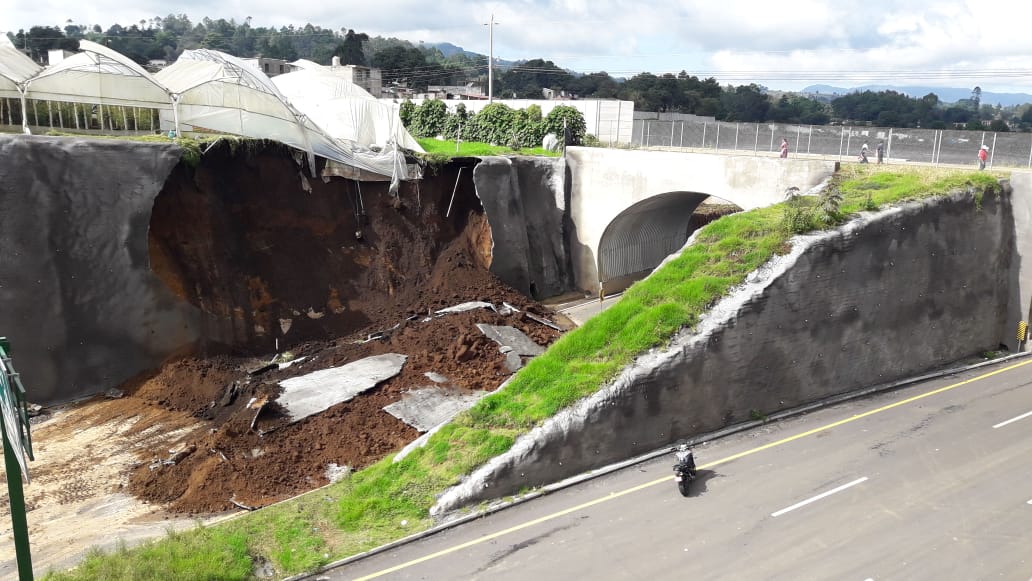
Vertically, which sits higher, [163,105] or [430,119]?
[163,105]

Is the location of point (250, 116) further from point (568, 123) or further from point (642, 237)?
Answer: point (642, 237)

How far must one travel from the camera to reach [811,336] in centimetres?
1788

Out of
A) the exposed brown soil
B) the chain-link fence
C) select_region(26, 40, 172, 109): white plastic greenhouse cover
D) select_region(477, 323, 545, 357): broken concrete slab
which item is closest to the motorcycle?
the exposed brown soil

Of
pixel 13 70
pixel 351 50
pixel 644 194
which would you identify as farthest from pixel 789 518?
pixel 351 50

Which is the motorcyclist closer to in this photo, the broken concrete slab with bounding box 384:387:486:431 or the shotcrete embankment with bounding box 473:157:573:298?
the broken concrete slab with bounding box 384:387:486:431

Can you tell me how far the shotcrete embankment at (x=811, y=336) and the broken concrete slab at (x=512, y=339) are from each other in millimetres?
7849

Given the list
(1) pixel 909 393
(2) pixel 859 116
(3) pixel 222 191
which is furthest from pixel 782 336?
(2) pixel 859 116

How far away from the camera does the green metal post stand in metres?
8.73

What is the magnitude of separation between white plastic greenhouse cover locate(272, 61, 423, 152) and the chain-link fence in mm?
11610

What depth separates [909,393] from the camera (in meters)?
19.0

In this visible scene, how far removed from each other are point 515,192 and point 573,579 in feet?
73.7

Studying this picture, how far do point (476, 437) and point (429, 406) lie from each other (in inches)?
195

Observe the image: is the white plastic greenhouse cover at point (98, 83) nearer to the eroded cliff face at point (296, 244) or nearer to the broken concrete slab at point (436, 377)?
the eroded cliff face at point (296, 244)

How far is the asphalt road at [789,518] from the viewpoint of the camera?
1176 centimetres
